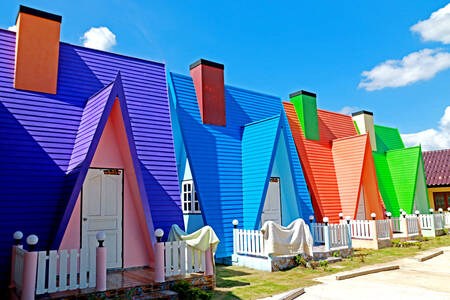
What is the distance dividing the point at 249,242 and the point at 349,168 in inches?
306

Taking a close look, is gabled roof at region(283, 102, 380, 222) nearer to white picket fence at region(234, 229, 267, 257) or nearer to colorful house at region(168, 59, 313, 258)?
colorful house at region(168, 59, 313, 258)

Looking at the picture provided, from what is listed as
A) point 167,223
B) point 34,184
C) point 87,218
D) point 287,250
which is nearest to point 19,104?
point 34,184

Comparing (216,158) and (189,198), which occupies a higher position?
(216,158)

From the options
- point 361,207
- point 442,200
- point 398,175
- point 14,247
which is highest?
point 398,175

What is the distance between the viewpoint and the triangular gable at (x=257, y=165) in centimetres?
1220

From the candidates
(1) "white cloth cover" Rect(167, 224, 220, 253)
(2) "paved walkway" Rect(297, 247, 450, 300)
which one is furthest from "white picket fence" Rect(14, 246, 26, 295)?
(2) "paved walkway" Rect(297, 247, 450, 300)

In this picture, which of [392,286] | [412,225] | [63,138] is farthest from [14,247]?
[412,225]

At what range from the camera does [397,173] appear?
67.1 feet

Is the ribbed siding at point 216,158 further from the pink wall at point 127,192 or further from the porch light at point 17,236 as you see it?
the porch light at point 17,236

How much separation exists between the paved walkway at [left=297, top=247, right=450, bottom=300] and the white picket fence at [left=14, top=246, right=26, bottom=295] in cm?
565

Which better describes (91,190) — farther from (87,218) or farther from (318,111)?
(318,111)

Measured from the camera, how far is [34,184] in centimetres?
855

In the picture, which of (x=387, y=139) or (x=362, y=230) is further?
(x=387, y=139)

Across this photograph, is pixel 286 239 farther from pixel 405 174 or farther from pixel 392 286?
pixel 405 174
